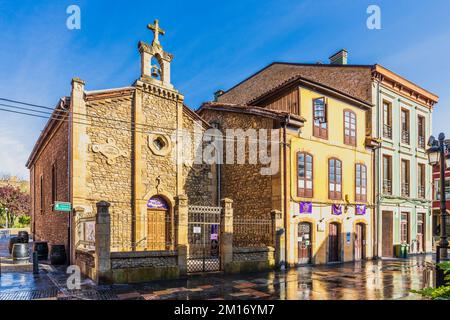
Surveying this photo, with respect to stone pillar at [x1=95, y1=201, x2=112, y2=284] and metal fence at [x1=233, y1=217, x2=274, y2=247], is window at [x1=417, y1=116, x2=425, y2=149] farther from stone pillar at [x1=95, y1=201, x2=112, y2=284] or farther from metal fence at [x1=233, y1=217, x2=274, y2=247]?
stone pillar at [x1=95, y1=201, x2=112, y2=284]

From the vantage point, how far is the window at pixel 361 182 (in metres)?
18.4

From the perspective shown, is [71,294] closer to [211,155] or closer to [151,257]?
[151,257]

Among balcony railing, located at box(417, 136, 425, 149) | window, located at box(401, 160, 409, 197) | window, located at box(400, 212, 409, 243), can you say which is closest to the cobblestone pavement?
window, located at box(400, 212, 409, 243)

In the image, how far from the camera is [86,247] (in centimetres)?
1270

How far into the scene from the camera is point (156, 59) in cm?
1689

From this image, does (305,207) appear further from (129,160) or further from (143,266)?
(129,160)

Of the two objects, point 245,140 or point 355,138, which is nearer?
point 245,140

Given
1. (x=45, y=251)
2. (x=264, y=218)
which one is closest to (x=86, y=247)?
(x=45, y=251)

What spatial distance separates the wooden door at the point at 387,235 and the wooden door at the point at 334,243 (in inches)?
193

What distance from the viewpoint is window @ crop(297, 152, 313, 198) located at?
51.7ft

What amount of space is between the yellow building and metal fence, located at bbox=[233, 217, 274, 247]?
94cm

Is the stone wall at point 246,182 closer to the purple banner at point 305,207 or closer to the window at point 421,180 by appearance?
the purple banner at point 305,207

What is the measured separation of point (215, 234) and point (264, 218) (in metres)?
2.53

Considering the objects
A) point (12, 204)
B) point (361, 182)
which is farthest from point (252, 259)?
point (12, 204)
